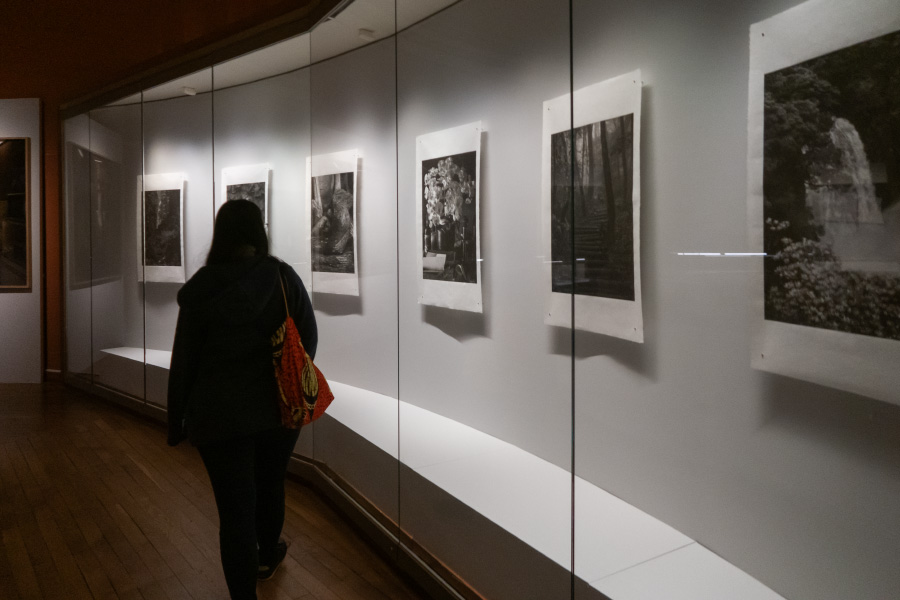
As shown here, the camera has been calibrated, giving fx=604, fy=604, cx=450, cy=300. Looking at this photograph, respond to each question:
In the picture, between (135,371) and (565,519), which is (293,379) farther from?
(135,371)

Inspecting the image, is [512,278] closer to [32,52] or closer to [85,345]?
[85,345]

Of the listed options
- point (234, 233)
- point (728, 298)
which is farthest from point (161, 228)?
point (728, 298)

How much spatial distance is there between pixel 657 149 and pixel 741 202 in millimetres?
294

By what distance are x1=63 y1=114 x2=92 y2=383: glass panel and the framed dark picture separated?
592mm

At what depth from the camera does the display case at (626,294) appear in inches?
45.9

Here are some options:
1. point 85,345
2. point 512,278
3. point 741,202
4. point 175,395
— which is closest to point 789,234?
point 741,202

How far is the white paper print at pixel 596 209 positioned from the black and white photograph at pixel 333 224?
195cm

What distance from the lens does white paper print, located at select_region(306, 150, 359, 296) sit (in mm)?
3643

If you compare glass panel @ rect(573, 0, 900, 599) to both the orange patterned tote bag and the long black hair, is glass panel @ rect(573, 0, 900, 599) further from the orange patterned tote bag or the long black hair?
the long black hair

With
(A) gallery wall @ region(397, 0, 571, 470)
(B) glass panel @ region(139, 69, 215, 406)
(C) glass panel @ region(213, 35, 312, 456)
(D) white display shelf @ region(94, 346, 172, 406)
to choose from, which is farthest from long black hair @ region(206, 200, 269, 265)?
(D) white display shelf @ region(94, 346, 172, 406)

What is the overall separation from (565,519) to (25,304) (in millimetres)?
7937

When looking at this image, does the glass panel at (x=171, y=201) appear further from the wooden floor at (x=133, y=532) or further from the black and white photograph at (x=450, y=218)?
the black and white photograph at (x=450, y=218)

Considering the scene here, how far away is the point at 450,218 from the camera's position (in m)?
2.57

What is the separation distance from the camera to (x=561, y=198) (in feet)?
6.09
